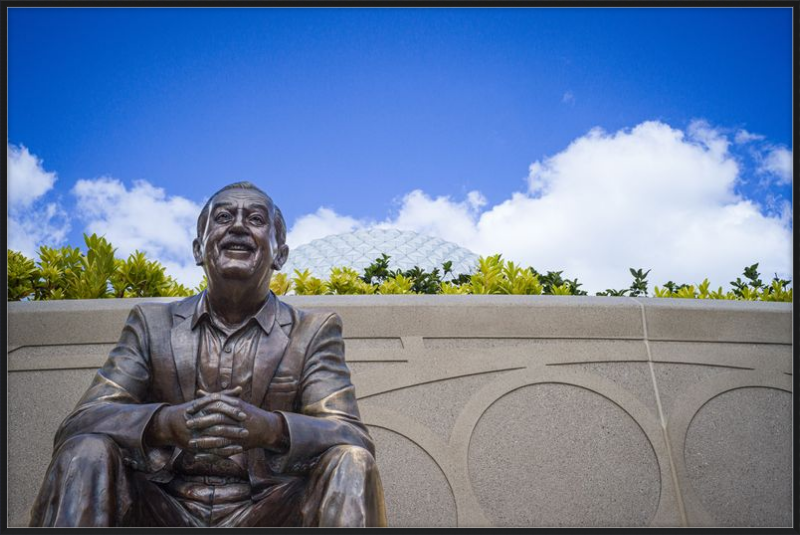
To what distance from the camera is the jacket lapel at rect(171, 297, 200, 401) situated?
277 cm

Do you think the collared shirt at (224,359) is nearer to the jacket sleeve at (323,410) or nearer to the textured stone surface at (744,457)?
the jacket sleeve at (323,410)

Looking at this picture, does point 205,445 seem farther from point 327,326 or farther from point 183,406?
point 327,326

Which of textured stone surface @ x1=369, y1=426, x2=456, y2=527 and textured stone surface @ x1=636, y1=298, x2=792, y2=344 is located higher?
textured stone surface @ x1=636, y1=298, x2=792, y2=344

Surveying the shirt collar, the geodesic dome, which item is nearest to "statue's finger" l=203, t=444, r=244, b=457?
the shirt collar

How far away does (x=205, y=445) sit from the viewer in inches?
92.4

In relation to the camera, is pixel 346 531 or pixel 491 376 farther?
pixel 491 376

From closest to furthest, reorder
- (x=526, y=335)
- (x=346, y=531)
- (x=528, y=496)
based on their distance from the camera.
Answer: (x=346, y=531) < (x=528, y=496) < (x=526, y=335)

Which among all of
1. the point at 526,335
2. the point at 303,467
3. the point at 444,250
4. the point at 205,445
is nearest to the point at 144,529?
the point at 205,445

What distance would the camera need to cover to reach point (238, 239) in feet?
9.17

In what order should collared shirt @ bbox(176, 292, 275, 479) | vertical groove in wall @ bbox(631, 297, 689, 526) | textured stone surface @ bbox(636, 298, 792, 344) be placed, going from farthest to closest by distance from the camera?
textured stone surface @ bbox(636, 298, 792, 344)
vertical groove in wall @ bbox(631, 297, 689, 526)
collared shirt @ bbox(176, 292, 275, 479)

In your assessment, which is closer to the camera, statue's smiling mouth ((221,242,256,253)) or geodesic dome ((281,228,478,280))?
statue's smiling mouth ((221,242,256,253))

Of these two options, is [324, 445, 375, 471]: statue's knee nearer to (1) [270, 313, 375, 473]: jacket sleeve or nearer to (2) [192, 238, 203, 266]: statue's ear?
(1) [270, 313, 375, 473]: jacket sleeve

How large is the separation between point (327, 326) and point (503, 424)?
2907mm

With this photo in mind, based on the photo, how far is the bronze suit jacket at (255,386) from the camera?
2.45 m
